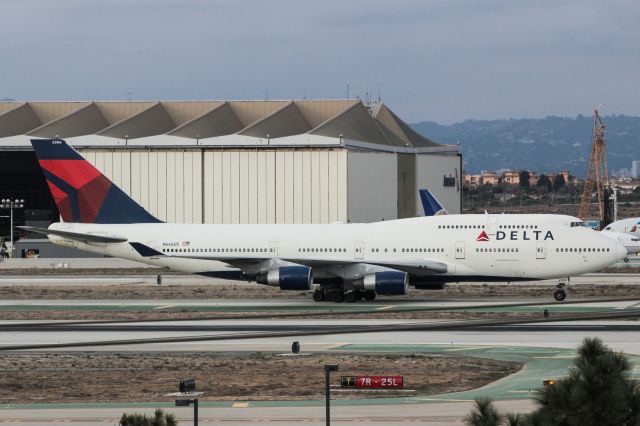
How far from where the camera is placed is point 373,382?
34.9 m

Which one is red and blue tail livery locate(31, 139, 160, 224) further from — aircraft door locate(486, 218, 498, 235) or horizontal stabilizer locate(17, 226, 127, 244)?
aircraft door locate(486, 218, 498, 235)

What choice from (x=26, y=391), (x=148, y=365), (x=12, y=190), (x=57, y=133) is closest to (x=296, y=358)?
(x=148, y=365)

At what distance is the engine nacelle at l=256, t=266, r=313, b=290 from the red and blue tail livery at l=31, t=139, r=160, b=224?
8.99 metres

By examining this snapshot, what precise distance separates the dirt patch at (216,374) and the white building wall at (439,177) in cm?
8638

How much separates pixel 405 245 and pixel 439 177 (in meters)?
71.1

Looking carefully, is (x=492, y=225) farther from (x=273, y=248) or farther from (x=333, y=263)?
(x=273, y=248)

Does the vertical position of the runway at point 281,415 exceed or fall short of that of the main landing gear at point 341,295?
it falls short

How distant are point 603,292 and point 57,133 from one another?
216 feet

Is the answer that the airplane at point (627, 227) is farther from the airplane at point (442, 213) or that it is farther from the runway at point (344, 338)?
the runway at point (344, 338)

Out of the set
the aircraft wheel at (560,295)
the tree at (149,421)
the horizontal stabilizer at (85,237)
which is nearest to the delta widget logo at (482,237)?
the aircraft wheel at (560,295)

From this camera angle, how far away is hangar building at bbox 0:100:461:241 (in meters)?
109

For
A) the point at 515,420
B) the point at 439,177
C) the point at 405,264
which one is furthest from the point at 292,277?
the point at 439,177

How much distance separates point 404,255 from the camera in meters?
62.8

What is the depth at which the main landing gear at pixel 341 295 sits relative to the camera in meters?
62.8
